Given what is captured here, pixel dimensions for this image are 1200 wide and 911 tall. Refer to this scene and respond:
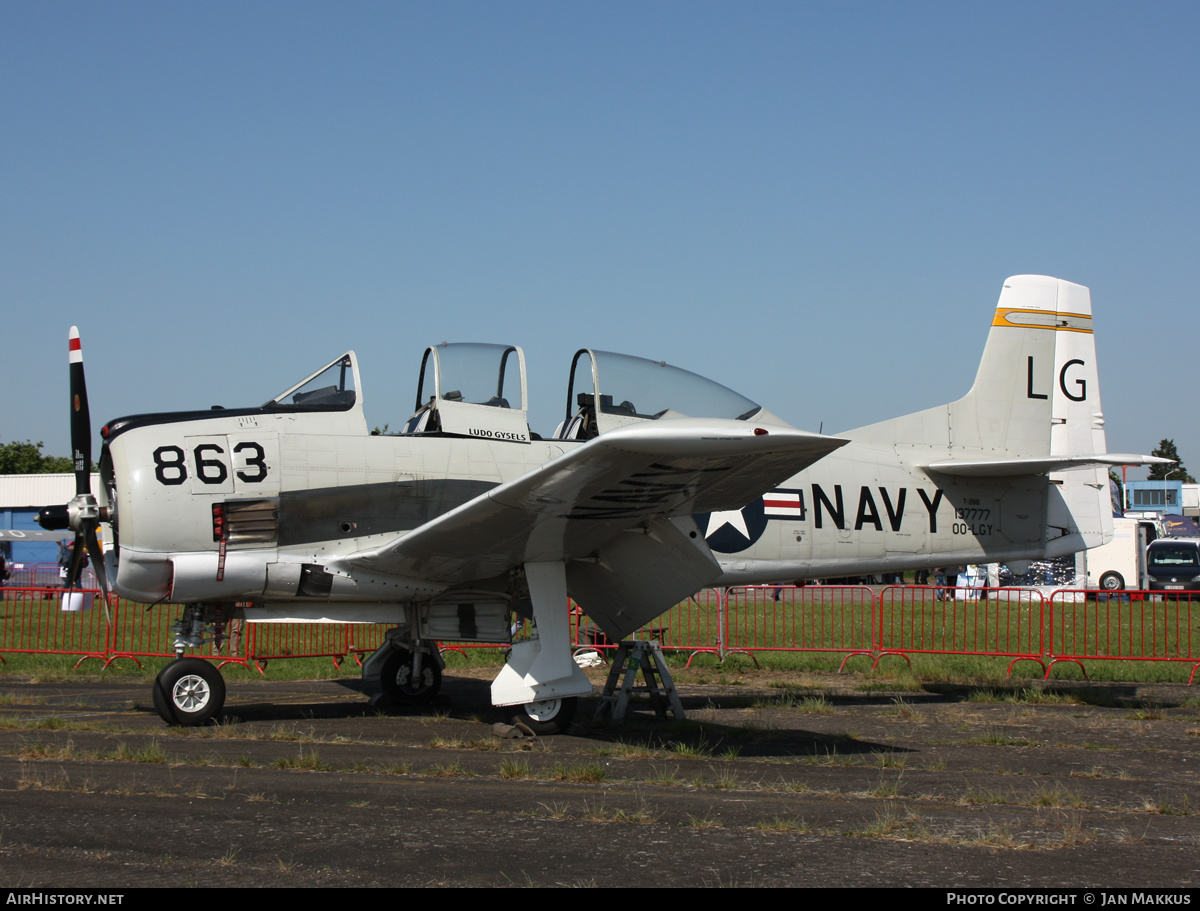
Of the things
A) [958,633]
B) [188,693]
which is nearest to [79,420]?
[188,693]

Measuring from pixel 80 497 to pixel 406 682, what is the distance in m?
3.50

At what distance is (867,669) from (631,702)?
3970 millimetres

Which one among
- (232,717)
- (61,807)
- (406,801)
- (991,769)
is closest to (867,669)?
(991,769)

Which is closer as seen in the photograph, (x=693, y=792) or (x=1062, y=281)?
(x=693, y=792)

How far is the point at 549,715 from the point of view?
823 cm

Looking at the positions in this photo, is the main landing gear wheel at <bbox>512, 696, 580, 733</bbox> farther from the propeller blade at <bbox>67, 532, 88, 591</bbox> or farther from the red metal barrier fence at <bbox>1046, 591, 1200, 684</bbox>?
the red metal barrier fence at <bbox>1046, 591, 1200, 684</bbox>

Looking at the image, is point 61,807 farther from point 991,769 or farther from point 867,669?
point 867,669

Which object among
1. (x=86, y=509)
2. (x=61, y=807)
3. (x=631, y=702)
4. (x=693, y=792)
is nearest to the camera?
(x=61, y=807)

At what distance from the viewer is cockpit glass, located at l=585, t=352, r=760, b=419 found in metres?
8.96

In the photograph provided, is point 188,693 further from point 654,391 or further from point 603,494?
point 654,391

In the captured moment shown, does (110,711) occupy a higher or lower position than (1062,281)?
lower

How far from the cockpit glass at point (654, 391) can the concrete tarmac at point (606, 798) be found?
109 inches

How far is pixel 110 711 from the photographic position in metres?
9.41

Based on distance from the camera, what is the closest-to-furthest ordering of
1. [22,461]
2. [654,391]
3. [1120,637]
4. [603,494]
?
1. [603,494]
2. [654,391]
3. [1120,637]
4. [22,461]
